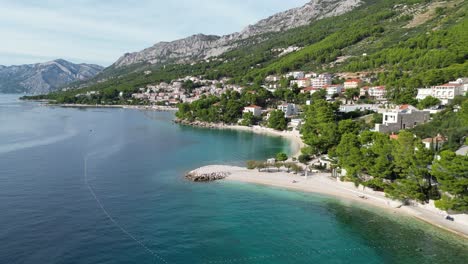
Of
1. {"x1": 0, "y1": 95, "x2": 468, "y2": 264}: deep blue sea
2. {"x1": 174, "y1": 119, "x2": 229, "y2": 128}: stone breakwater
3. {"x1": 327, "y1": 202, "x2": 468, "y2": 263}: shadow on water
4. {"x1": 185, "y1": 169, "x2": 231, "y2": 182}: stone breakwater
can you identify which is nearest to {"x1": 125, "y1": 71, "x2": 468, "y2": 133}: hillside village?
{"x1": 174, "y1": 119, "x2": 229, "y2": 128}: stone breakwater

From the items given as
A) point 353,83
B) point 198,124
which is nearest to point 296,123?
point 353,83

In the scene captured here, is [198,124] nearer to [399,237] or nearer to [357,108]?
[357,108]

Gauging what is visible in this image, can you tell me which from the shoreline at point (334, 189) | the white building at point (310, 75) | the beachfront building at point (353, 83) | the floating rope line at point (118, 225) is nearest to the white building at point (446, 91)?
the beachfront building at point (353, 83)

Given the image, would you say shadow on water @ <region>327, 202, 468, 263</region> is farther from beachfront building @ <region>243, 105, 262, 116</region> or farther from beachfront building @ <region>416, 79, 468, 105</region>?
beachfront building @ <region>243, 105, 262, 116</region>

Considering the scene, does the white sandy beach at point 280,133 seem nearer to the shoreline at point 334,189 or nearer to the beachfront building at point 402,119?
the beachfront building at point 402,119

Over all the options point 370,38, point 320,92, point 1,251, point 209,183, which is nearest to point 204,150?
point 209,183

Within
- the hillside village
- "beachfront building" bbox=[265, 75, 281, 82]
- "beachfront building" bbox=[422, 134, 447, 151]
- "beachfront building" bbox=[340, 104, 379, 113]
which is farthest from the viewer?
"beachfront building" bbox=[265, 75, 281, 82]
